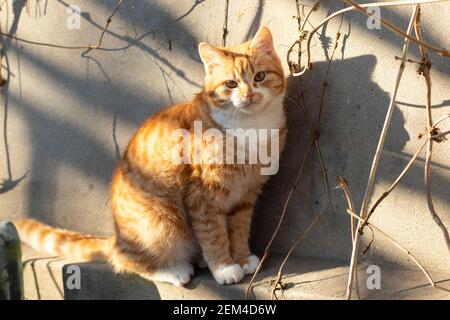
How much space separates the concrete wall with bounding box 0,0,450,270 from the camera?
2637 millimetres

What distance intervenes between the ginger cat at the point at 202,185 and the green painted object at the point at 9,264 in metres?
0.45

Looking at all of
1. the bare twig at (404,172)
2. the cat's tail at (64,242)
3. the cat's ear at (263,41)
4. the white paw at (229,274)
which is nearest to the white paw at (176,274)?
the white paw at (229,274)

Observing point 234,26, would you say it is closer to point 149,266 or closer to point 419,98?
point 419,98

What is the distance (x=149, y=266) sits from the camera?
2.92 m

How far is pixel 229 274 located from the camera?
2.78m

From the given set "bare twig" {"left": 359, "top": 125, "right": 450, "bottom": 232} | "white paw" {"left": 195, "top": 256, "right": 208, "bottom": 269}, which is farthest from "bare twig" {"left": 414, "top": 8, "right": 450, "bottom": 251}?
"white paw" {"left": 195, "top": 256, "right": 208, "bottom": 269}

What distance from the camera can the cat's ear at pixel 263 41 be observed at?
2676 mm

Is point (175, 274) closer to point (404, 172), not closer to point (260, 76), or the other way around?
point (260, 76)

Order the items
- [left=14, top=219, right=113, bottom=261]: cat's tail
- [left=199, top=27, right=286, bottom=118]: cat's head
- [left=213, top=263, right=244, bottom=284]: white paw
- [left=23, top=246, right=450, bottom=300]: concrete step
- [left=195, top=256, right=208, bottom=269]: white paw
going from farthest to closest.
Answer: [left=14, top=219, right=113, bottom=261]: cat's tail → [left=195, top=256, right=208, bottom=269]: white paw → [left=213, top=263, right=244, bottom=284]: white paw → [left=199, top=27, right=286, bottom=118]: cat's head → [left=23, top=246, right=450, bottom=300]: concrete step

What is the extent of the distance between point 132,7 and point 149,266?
1.31 m

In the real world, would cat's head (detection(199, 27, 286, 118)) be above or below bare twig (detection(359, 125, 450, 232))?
above

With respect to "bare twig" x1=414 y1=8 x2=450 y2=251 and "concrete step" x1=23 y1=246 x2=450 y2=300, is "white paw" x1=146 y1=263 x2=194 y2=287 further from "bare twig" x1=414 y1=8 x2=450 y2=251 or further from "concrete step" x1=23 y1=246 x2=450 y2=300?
"bare twig" x1=414 y1=8 x2=450 y2=251

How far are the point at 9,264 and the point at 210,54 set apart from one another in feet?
4.10

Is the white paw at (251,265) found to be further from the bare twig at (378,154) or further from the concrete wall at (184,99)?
the bare twig at (378,154)
